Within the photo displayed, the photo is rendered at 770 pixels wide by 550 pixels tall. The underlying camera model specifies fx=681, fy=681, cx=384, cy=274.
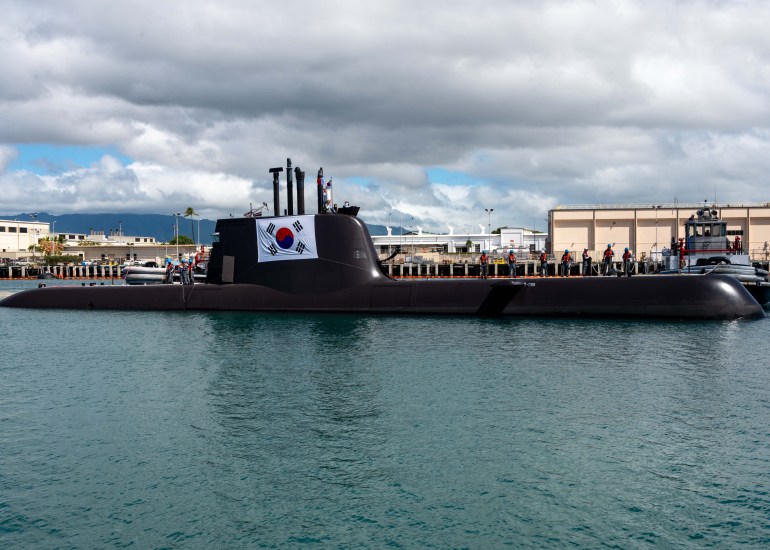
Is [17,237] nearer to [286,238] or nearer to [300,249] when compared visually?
[286,238]

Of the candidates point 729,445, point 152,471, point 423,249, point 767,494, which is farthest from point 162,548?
point 423,249

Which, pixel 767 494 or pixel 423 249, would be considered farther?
pixel 423 249

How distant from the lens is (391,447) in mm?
9914

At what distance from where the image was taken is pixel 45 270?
98750 millimetres

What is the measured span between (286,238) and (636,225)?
69.7 metres

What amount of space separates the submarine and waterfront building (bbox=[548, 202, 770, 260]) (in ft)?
199

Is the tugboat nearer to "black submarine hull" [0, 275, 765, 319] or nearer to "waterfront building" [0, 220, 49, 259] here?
"black submarine hull" [0, 275, 765, 319]

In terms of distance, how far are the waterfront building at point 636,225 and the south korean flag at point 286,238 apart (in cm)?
6373

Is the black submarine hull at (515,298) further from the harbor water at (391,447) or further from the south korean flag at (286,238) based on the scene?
the harbor water at (391,447)

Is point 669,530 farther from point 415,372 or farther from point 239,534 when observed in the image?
point 415,372

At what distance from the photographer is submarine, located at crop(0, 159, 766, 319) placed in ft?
78.8

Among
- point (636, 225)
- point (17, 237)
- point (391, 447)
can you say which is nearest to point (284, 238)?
point (391, 447)

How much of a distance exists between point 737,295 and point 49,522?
22.7 metres

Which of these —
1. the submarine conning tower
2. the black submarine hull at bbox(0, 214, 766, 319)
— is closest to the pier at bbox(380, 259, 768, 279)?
the black submarine hull at bbox(0, 214, 766, 319)
